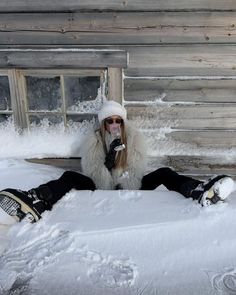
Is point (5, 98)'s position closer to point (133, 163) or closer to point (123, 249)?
point (133, 163)

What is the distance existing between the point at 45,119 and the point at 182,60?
1458 millimetres

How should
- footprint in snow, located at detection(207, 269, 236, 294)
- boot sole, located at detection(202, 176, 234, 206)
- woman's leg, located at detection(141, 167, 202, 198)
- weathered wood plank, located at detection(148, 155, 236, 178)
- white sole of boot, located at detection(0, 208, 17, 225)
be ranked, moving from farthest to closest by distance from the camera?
weathered wood plank, located at detection(148, 155, 236, 178) → woman's leg, located at detection(141, 167, 202, 198) → boot sole, located at detection(202, 176, 234, 206) → white sole of boot, located at detection(0, 208, 17, 225) → footprint in snow, located at detection(207, 269, 236, 294)

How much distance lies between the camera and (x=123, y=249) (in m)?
1.91

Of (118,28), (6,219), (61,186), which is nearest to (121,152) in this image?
(61,186)

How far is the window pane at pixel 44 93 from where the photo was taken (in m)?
3.36

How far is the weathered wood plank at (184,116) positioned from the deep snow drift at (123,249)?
39.5 inches

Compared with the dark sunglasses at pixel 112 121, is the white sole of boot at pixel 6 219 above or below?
below

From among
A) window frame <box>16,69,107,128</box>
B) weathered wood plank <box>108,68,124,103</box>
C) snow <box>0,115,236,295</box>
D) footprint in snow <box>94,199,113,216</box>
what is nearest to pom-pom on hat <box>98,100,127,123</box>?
weathered wood plank <box>108,68,124,103</box>

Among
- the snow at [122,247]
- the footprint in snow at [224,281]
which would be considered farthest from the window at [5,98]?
the footprint in snow at [224,281]

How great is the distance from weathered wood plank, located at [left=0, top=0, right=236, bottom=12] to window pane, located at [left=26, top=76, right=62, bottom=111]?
2.16 feet

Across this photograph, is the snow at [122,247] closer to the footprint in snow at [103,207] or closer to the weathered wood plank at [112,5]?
the footprint in snow at [103,207]

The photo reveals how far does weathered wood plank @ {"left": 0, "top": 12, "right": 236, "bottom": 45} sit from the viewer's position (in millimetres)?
2979

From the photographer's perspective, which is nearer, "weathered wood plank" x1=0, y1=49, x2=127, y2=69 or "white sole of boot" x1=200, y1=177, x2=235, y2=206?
"white sole of boot" x1=200, y1=177, x2=235, y2=206

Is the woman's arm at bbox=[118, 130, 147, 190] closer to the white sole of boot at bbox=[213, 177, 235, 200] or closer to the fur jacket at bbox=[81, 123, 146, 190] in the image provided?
the fur jacket at bbox=[81, 123, 146, 190]
